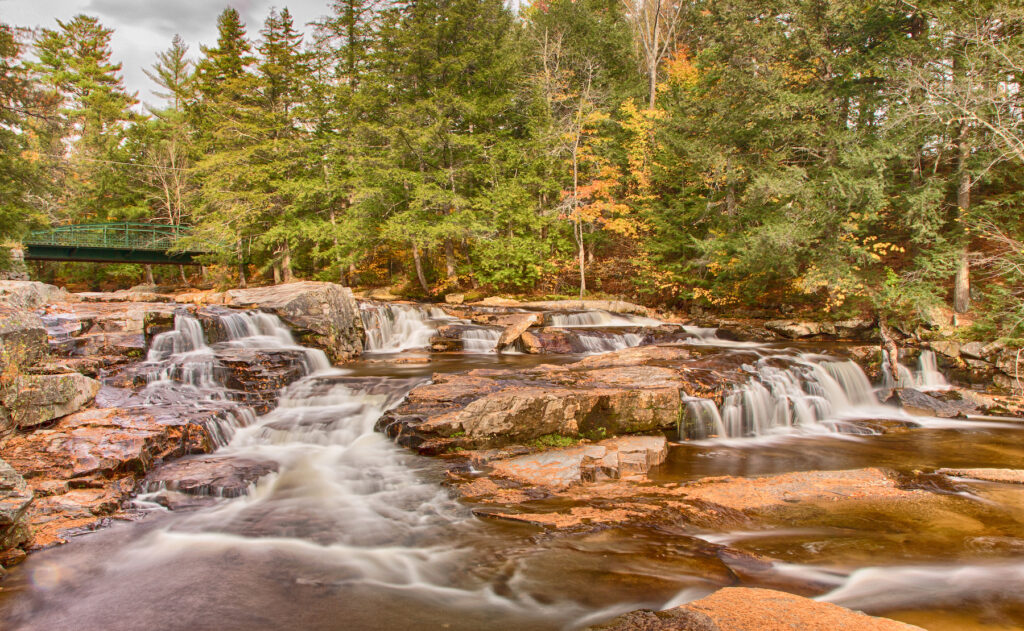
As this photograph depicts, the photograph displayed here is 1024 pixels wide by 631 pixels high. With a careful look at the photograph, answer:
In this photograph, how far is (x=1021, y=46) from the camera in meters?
10.8

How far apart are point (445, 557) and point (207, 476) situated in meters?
3.22

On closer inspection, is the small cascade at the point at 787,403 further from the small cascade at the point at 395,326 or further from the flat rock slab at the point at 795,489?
the small cascade at the point at 395,326

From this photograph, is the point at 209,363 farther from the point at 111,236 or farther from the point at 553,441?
the point at 111,236

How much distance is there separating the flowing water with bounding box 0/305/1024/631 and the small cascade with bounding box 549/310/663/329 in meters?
8.59

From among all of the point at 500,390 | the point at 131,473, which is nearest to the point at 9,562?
the point at 131,473

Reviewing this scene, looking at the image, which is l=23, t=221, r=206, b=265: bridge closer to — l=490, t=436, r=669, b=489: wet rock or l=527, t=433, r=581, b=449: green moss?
l=527, t=433, r=581, b=449: green moss

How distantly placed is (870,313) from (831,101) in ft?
19.7

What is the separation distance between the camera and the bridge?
21.1 meters

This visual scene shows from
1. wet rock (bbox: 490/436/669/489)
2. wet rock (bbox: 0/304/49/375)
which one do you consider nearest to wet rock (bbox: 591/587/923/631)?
wet rock (bbox: 490/436/669/489)

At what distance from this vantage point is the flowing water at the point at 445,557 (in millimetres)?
3379

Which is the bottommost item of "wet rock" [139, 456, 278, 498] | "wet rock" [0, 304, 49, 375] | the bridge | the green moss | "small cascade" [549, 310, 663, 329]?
"wet rock" [139, 456, 278, 498]

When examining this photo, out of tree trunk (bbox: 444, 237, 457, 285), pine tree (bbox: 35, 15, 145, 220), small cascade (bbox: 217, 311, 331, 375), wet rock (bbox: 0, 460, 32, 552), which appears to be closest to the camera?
wet rock (bbox: 0, 460, 32, 552)

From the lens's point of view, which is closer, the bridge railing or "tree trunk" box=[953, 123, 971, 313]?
"tree trunk" box=[953, 123, 971, 313]

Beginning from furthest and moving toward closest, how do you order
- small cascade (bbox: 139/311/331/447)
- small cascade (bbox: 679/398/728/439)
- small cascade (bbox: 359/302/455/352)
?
small cascade (bbox: 359/302/455/352)
small cascade (bbox: 679/398/728/439)
small cascade (bbox: 139/311/331/447)
